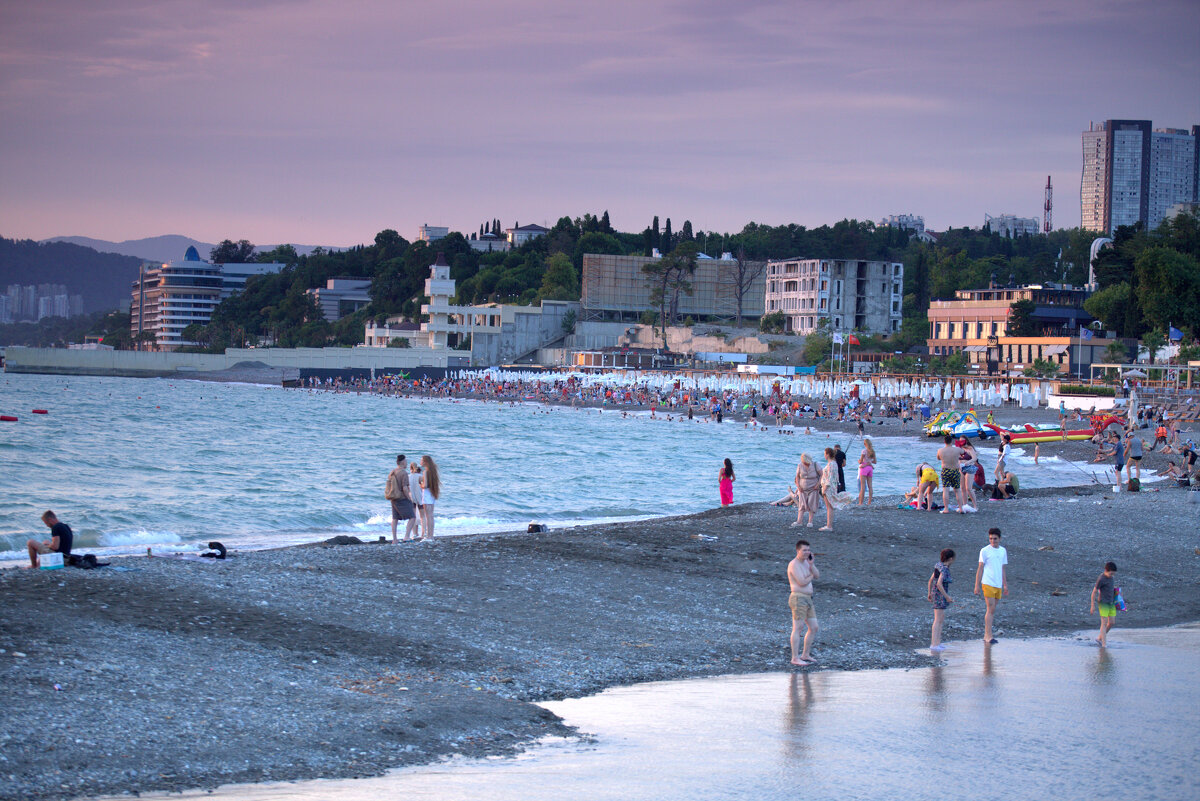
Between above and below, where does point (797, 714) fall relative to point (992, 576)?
below

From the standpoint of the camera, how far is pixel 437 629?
39.6 feet

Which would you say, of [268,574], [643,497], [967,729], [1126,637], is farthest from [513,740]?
[643,497]

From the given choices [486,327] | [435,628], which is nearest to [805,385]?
[486,327]

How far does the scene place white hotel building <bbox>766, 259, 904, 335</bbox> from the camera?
11700 centimetres

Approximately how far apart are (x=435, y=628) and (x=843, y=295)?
110 metres

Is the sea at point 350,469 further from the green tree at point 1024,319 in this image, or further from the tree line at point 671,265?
the tree line at point 671,265

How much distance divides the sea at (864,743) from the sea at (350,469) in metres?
12.7

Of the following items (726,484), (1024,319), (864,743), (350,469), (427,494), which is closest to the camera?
(864,743)

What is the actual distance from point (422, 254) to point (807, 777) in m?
149

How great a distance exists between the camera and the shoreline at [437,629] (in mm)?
8289

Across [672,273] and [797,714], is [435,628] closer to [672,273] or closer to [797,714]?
[797,714]

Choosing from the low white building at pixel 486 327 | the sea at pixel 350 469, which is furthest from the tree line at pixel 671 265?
the sea at pixel 350 469

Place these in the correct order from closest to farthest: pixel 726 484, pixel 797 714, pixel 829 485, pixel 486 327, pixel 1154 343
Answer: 1. pixel 797 714
2. pixel 829 485
3. pixel 726 484
4. pixel 1154 343
5. pixel 486 327

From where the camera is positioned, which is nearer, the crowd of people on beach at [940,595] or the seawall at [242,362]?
the crowd of people on beach at [940,595]
